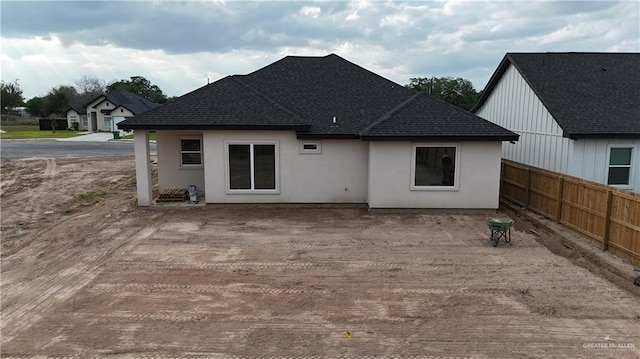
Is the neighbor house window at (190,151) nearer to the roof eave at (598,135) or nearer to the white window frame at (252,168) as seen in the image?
the white window frame at (252,168)

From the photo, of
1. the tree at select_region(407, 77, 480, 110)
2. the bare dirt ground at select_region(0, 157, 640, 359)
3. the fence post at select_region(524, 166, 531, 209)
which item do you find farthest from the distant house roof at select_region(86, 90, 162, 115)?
the fence post at select_region(524, 166, 531, 209)

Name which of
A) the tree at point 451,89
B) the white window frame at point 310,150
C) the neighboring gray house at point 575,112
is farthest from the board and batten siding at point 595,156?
the tree at point 451,89

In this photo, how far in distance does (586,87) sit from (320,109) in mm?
9309

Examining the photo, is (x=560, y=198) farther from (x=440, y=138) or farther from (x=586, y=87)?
(x=586, y=87)

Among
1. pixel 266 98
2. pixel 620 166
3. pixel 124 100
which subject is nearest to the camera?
pixel 620 166

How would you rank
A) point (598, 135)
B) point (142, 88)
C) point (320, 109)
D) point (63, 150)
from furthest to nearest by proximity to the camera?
point (142, 88) → point (63, 150) → point (320, 109) → point (598, 135)

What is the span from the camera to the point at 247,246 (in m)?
10.8

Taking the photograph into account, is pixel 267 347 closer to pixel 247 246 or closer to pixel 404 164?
pixel 247 246

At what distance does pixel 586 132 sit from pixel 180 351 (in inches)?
508

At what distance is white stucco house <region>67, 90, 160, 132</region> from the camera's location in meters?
56.5

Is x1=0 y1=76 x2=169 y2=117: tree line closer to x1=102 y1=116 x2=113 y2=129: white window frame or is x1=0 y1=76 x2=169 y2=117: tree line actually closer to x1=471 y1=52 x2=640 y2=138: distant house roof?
x1=102 y1=116 x2=113 y2=129: white window frame

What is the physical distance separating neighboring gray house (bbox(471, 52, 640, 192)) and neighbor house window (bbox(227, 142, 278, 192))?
9.01 m

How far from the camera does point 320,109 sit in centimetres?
1612

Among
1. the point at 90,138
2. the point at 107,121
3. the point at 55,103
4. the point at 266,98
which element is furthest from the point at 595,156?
the point at 55,103
